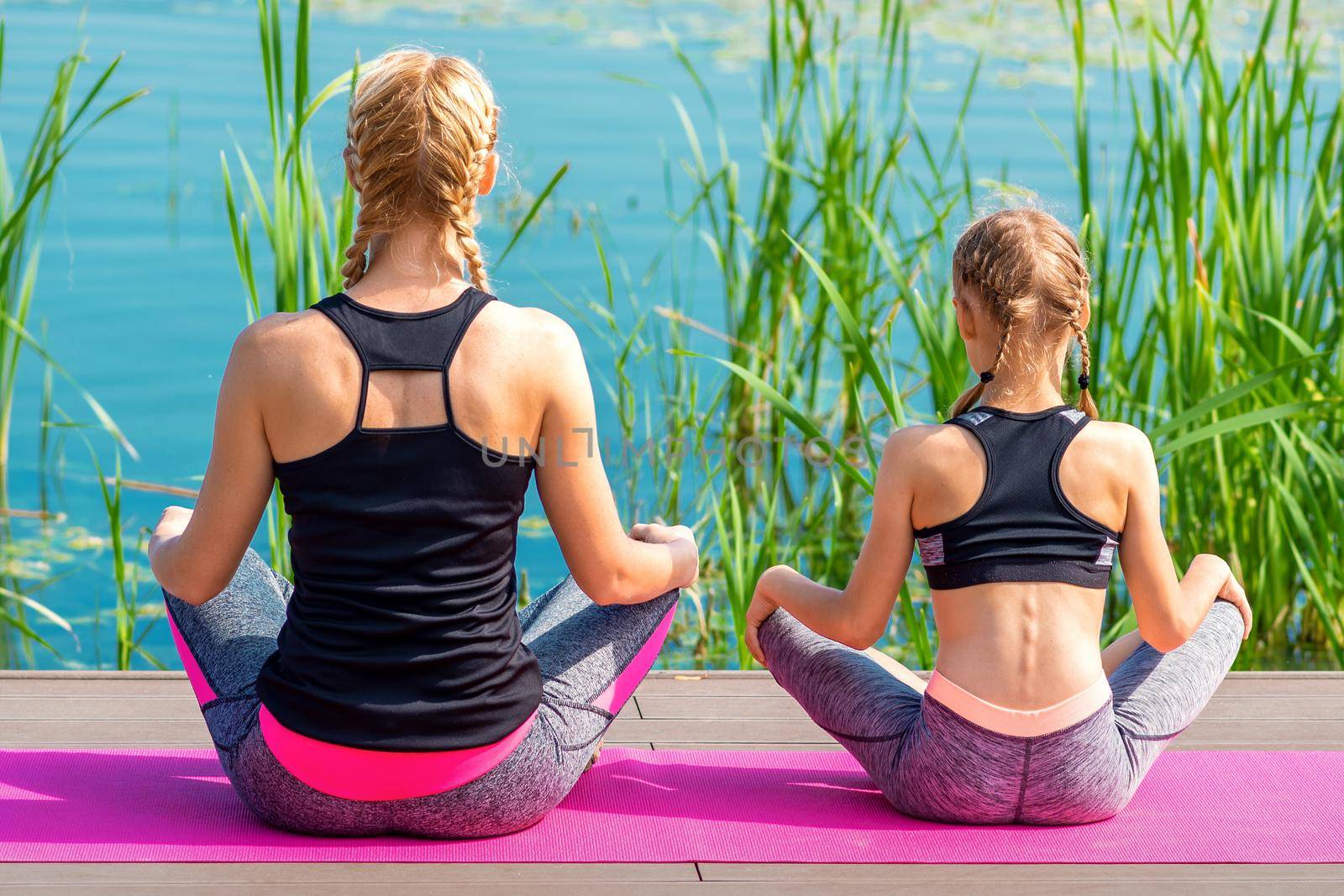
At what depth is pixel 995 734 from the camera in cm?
172

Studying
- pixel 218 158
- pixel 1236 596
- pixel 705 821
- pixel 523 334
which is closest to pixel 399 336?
pixel 523 334

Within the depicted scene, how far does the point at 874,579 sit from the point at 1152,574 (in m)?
0.33

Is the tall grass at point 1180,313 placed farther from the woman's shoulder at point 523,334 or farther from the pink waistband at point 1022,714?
the woman's shoulder at point 523,334

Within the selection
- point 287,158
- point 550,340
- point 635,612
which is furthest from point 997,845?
point 287,158

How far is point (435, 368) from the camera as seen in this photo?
5.16 feet

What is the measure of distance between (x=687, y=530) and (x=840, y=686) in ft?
0.91

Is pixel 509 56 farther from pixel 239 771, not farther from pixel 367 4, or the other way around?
pixel 239 771

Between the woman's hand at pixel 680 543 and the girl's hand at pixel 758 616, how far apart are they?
0.12 m

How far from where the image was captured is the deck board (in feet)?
5.38

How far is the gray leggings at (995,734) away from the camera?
5.72 ft

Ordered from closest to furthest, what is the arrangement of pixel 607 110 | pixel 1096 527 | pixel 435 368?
pixel 435 368 < pixel 1096 527 < pixel 607 110

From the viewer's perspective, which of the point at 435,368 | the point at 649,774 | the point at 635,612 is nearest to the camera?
the point at 435,368

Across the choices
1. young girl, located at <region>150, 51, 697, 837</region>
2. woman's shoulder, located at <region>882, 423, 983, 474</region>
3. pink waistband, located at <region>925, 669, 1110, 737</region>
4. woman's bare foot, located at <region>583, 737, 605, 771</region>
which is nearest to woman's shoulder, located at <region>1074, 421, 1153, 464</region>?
woman's shoulder, located at <region>882, 423, 983, 474</region>

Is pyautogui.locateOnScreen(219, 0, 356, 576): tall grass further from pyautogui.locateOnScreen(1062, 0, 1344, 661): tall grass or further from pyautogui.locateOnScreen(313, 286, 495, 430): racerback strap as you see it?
pyautogui.locateOnScreen(1062, 0, 1344, 661): tall grass
